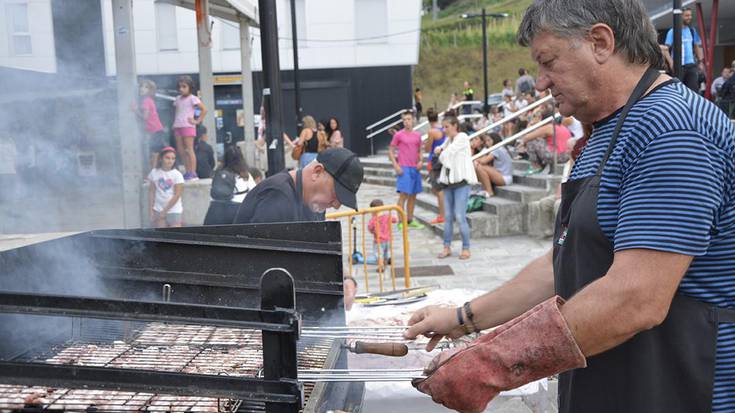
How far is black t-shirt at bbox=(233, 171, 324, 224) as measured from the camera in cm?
454

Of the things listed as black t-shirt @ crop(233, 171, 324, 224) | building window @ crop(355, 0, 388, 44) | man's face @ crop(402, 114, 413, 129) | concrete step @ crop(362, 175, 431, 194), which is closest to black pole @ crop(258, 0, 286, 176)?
black t-shirt @ crop(233, 171, 324, 224)

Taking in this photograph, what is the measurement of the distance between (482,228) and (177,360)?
9.52 m

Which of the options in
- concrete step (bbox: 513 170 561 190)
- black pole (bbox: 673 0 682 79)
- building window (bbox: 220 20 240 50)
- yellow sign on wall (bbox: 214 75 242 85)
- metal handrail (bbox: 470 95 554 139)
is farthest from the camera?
yellow sign on wall (bbox: 214 75 242 85)

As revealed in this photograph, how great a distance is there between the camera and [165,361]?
312cm

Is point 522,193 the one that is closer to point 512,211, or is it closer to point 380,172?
point 512,211

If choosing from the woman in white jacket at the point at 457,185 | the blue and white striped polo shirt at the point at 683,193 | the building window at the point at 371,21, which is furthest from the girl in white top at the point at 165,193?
the building window at the point at 371,21

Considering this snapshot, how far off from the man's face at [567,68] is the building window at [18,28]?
3198 mm

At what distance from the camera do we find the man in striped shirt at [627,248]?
1.72 metres

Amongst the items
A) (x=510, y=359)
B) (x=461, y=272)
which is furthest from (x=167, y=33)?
(x=510, y=359)

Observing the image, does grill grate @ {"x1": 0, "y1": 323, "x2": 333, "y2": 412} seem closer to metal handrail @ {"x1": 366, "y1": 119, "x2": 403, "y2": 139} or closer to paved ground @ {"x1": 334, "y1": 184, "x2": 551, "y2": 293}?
paved ground @ {"x1": 334, "y1": 184, "x2": 551, "y2": 293}

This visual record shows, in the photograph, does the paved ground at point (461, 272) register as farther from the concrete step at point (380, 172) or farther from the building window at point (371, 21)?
the building window at point (371, 21)

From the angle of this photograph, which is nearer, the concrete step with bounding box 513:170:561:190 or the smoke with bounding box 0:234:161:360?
the smoke with bounding box 0:234:161:360

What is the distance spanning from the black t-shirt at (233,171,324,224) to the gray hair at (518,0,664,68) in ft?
9.10

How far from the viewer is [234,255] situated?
3.70 metres
